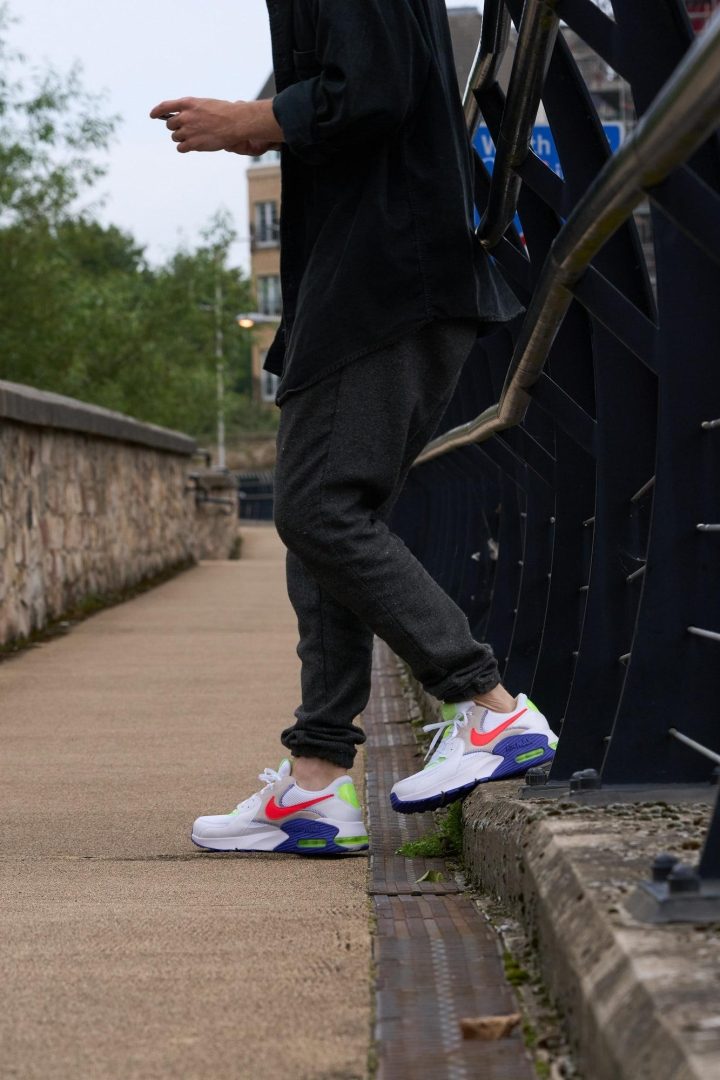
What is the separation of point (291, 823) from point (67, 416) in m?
5.71

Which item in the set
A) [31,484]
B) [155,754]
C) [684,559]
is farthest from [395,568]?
[31,484]

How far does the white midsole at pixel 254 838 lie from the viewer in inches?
119

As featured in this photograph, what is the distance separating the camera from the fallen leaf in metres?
1.74

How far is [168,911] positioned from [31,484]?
549cm

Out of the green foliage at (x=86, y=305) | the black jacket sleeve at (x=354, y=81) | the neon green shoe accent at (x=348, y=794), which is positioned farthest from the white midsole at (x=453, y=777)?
the green foliage at (x=86, y=305)

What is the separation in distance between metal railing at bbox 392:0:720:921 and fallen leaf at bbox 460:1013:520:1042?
24 cm

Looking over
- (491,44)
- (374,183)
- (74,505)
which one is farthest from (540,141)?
(374,183)

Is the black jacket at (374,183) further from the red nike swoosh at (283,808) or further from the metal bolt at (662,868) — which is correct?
the metal bolt at (662,868)

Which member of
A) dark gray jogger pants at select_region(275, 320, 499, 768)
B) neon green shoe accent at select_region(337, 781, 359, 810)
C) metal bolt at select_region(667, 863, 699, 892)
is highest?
dark gray jogger pants at select_region(275, 320, 499, 768)

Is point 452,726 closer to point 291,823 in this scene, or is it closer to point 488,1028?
point 291,823

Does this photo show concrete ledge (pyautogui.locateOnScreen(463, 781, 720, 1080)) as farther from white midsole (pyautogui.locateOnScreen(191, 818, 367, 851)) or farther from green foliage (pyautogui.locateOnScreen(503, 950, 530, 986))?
white midsole (pyautogui.locateOnScreen(191, 818, 367, 851))

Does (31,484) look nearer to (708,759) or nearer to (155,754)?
(155,754)

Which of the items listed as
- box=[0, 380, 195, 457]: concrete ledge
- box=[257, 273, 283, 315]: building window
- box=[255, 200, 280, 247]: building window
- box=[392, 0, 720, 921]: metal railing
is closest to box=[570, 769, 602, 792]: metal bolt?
box=[392, 0, 720, 921]: metal railing

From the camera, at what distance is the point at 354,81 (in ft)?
8.65
